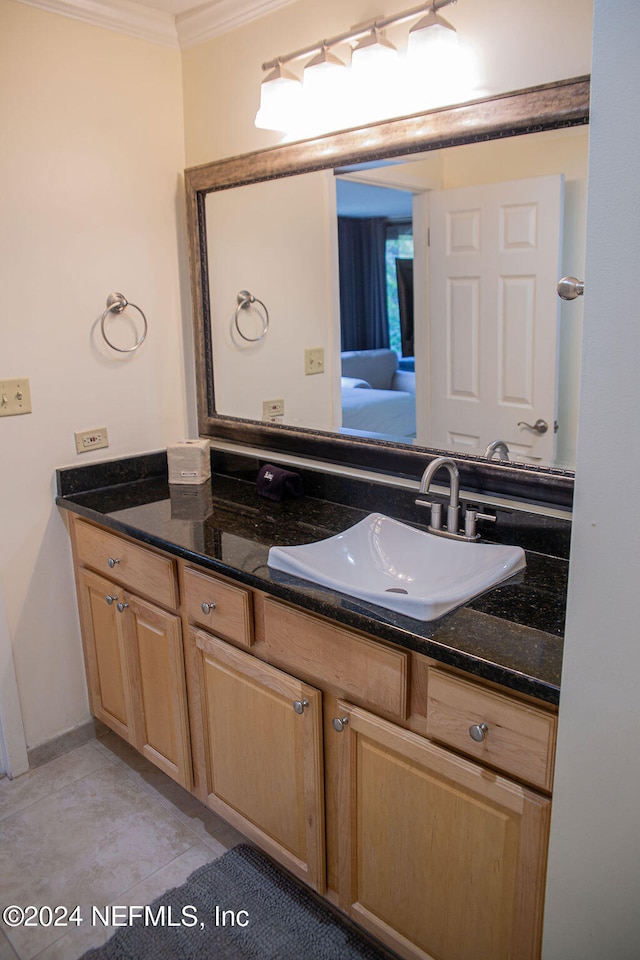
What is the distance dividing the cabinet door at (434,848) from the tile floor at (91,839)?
60 centimetres

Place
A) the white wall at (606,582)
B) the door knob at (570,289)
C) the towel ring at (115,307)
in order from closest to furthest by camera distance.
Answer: the white wall at (606,582), the door knob at (570,289), the towel ring at (115,307)

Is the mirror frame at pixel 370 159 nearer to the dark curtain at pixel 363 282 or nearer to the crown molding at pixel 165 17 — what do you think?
the dark curtain at pixel 363 282

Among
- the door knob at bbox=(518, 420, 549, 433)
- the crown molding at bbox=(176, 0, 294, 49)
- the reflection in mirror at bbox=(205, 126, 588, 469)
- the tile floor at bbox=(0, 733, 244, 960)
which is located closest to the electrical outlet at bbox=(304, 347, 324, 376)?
the reflection in mirror at bbox=(205, 126, 588, 469)

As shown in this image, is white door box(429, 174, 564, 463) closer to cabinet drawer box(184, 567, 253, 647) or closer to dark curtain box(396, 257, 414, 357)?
dark curtain box(396, 257, 414, 357)

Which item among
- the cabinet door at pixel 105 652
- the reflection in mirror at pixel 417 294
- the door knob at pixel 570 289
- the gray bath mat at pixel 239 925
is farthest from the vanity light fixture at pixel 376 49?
the gray bath mat at pixel 239 925

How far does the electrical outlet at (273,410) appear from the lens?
2.35 m

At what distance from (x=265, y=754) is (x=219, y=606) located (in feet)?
1.21

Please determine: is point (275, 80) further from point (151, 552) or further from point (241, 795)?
point (241, 795)

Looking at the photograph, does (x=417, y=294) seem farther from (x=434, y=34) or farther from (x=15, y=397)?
(x=15, y=397)

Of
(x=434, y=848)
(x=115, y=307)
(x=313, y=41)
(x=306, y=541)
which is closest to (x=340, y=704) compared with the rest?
(x=434, y=848)

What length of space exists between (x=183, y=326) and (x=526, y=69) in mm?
1377

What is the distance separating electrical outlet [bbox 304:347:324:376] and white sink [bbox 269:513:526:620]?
22.6 inches

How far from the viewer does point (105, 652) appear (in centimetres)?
231

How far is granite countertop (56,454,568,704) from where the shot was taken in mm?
1259
